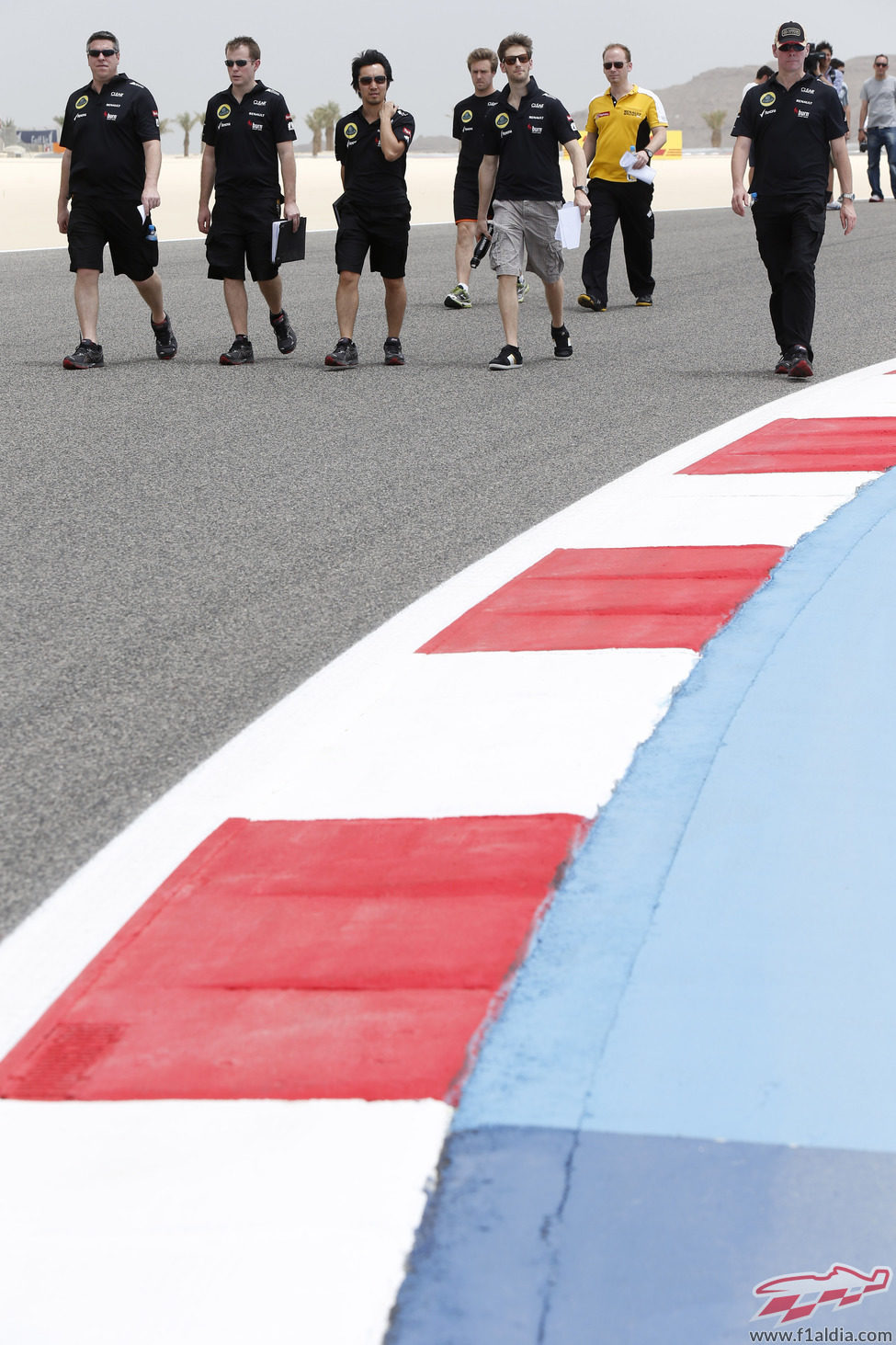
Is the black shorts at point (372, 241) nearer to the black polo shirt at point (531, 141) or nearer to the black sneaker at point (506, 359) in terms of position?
the black polo shirt at point (531, 141)

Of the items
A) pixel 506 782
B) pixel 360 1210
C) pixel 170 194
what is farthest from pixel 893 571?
Answer: pixel 170 194

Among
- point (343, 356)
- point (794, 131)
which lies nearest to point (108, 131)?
point (343, 356)

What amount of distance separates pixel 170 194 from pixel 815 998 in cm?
3132

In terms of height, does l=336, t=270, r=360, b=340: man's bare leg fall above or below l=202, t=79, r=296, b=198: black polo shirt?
below

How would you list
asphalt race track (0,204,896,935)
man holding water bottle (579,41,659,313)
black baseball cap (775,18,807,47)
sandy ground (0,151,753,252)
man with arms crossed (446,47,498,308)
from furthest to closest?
sandy ground (0,151,753,252), man holding water bottle (579,41,659,313), man with arms crossed (446,47,498,308), black baseball cap (775,18,807,47), asphalt race track (0,204,896,935)

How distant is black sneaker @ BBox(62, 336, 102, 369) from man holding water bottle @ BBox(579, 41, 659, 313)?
14.4ft

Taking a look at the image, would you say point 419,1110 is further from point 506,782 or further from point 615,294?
point 615,294

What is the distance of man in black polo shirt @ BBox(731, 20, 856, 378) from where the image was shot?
853 cm

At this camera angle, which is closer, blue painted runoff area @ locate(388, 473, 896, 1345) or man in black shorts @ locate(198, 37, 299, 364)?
blue painted runoff area @ locate(388, 473, 896, 1345)

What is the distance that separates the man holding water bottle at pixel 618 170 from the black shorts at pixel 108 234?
3.99 metres

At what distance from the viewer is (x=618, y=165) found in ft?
40.9

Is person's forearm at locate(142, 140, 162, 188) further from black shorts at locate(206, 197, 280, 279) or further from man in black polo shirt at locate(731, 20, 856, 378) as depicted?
man in black polo shirt at locate(731, 20, 856, 378)

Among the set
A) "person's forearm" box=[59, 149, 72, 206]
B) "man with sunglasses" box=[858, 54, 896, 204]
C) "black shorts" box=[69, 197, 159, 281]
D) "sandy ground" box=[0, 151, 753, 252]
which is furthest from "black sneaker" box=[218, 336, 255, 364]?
"man with sunglasses" box=[858, 54, 896, 204]

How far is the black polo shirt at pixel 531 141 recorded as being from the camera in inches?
371
